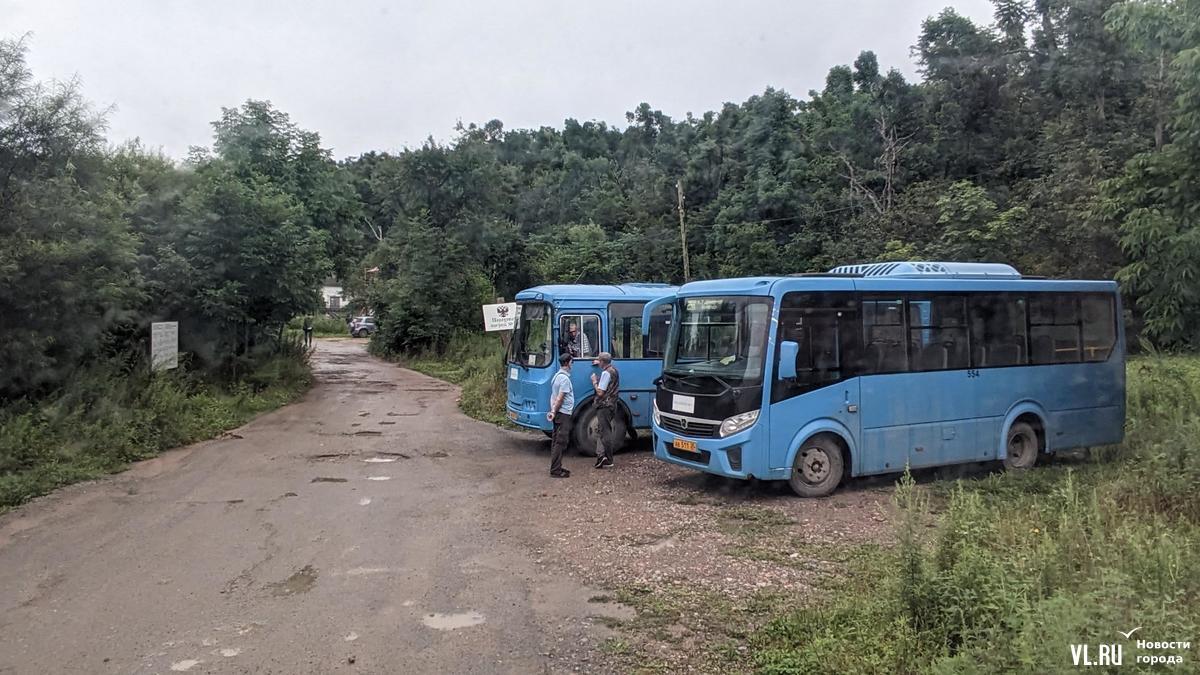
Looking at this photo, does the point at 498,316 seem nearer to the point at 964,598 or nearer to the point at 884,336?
the point at 884,336

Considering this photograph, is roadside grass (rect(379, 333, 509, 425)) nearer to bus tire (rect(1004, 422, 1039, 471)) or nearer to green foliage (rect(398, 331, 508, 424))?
green foliage (rect(398, 331, 508, 424))

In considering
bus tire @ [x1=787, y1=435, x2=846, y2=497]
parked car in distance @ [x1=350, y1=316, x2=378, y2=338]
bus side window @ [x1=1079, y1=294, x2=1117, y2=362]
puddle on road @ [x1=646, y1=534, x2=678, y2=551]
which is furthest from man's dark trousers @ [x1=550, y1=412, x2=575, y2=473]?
parked car in distance @ [x1=350, y1=316, x2=378, y2=338]

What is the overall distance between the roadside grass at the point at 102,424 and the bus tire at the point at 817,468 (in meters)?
9.40

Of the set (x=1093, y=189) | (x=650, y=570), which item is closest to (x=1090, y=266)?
(x=1093, y=189)

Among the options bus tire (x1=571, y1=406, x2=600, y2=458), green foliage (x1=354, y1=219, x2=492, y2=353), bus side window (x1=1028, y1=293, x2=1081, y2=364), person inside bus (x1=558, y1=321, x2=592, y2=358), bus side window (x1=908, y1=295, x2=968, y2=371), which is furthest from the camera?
green foliage (x1=354, y1=219, x2=492, y2=353)

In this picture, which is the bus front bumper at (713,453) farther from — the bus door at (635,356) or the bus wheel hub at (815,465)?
the bus door at (635,356)

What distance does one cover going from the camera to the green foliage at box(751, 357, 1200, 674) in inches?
153

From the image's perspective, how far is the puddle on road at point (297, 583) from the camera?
6.70 metres

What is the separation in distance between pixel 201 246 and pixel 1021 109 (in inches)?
1274

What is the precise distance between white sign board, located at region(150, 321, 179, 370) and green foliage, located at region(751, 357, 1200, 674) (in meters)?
14.9

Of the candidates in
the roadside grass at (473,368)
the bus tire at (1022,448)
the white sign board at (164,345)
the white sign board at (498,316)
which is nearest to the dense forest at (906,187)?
the roadside grass at (473,368)

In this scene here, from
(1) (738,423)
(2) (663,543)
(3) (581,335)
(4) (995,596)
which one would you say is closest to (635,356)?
(3) (581,335)

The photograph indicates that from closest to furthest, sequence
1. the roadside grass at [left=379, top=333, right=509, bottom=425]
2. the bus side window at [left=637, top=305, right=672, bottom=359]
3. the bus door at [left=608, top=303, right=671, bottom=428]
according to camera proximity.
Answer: the bus side window at [left=637, top=305, right=672, bottom=359], the bus door at [left=608, top=303, right=671, bottom=428], the roadside grass at [left=379, top=333, right=509, bottom=425]

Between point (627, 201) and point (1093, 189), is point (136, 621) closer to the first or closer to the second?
point (1093, 189)
